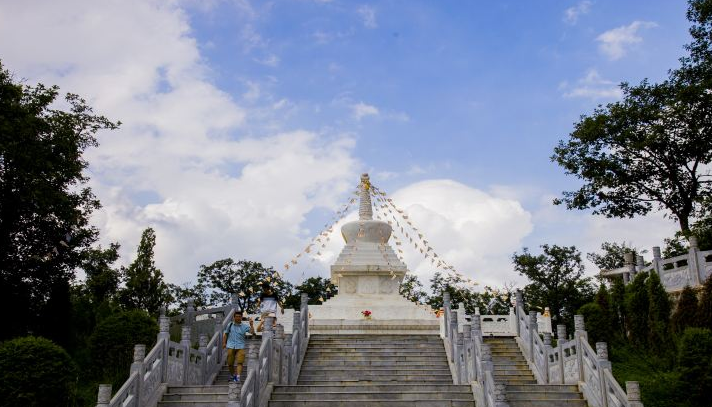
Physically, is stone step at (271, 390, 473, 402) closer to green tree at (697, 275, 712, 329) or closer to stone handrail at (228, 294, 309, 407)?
stone handrail at (228, 294, 309, 407)

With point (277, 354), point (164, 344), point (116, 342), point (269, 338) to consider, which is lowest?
point (277, 354)

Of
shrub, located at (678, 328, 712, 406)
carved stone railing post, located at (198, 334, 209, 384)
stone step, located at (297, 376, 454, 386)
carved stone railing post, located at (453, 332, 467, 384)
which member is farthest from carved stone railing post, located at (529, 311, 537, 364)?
carved stone railing post, located at (198, 334, 209, 384)

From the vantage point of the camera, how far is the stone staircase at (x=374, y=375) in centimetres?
1394

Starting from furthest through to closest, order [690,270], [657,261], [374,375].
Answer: [657,261]
[690,270]
[374,375]

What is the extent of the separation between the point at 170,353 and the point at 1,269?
12.9 metres

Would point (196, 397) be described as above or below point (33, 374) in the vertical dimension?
below

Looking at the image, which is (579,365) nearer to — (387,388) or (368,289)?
(387,388)

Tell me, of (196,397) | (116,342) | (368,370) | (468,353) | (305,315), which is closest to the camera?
(196,397)

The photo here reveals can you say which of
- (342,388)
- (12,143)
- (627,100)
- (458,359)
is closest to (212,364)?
(342,388)

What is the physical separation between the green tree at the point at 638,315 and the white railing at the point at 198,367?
10402 millimetres

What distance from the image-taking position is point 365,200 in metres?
30.0

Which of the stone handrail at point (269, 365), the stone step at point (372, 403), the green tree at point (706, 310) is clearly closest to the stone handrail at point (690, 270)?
the green tree at point (706, 310)

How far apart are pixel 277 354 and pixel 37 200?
12.5m

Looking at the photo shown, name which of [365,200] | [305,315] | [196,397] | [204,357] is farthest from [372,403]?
[365,200]
